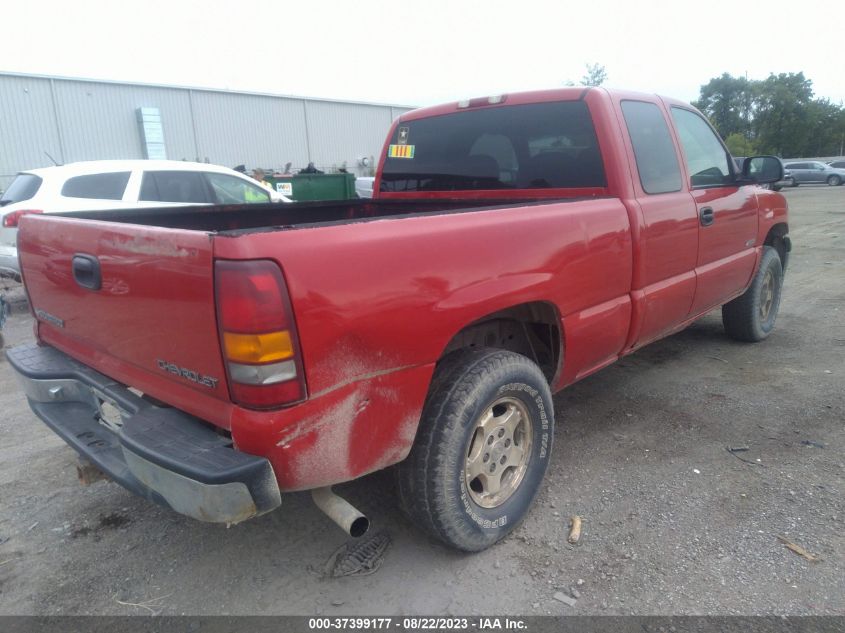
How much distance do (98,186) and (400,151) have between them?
15.8 feet

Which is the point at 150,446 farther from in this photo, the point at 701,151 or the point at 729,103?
the point at 729,103

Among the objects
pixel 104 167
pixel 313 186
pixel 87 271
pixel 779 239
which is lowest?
→ pixel 779 239

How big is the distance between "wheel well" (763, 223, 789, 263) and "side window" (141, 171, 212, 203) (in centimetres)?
660

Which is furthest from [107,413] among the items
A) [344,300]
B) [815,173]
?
[815,173]

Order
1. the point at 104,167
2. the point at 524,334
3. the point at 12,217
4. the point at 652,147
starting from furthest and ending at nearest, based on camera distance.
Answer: the point at 104,167 → the point at 12,217 → the point at 652,147 → the point at 524,334

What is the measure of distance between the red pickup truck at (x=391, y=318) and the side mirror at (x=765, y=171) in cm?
78

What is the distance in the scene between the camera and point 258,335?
5.93 ft

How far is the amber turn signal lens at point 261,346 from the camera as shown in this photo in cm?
181

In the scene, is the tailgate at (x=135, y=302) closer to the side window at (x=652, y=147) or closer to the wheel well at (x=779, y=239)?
the side window at (x=652, y=147)

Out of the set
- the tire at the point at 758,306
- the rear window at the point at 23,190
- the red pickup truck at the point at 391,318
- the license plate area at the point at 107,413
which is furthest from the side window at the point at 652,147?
the rear window at the point at 23,190

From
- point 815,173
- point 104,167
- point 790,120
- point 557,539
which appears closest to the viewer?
A: point 557,539

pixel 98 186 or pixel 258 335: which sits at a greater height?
pixel 98 186

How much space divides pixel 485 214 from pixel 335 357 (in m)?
0.90

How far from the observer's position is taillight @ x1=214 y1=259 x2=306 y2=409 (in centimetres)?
178
